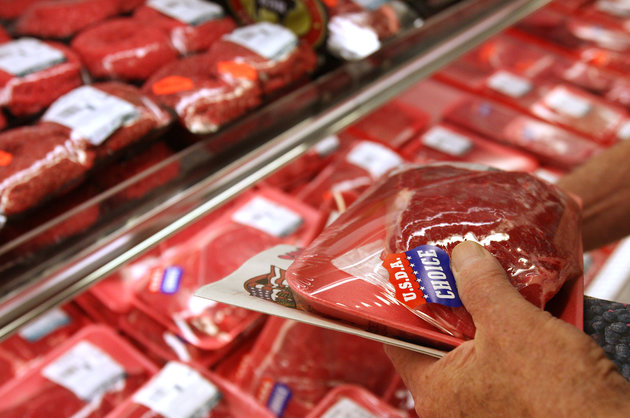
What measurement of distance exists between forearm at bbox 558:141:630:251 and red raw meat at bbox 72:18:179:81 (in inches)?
47.2

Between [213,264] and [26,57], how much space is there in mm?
740

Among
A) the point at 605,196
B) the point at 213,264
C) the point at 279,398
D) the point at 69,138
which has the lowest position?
the point at 279,398

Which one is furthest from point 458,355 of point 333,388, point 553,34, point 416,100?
point 553,34

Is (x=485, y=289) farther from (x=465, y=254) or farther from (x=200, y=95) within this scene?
(x=200, y=95)

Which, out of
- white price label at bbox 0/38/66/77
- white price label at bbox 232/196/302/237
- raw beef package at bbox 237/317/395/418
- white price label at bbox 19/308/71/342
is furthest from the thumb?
white price label at bbox 19/308/71/342

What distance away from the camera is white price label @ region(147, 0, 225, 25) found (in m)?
1.57

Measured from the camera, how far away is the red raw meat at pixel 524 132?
92.0 inches

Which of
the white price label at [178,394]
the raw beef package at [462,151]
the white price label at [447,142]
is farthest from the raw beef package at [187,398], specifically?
the white price label at [447,142]

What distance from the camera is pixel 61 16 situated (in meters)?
1.54

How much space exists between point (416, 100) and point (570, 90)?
770mm

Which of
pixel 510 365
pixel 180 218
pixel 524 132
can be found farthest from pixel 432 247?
pixel 524 132

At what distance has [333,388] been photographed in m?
1.41

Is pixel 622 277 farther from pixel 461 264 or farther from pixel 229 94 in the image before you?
pixel 229 94

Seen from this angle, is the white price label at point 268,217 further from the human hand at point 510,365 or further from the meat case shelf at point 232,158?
the human hand at point 510,365
